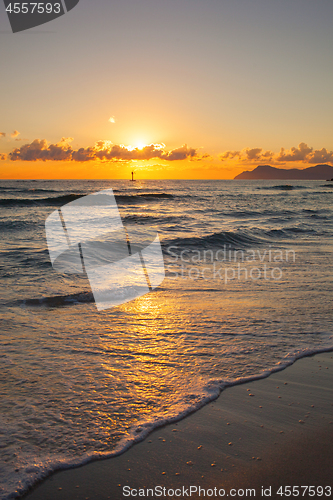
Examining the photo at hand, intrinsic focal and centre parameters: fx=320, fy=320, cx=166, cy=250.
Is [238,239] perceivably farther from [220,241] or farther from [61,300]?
[61,300]

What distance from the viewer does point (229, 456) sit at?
2.16 metres

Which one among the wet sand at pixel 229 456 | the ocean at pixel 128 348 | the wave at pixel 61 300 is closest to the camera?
the wet sand at pixel 229 456

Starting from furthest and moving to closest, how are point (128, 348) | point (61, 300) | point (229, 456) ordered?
point (61, 300), point (128, 348), point (229, 456)

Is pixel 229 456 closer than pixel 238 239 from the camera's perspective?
Yes

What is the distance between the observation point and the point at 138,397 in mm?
2730

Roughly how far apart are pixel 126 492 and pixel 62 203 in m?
31.3

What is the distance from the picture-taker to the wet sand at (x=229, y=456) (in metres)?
1.93

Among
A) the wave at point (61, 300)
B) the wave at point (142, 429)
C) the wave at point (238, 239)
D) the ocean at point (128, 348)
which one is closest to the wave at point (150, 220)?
the wave at point (238, 239)

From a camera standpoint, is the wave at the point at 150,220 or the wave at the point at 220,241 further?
the wave at the point at 150,220

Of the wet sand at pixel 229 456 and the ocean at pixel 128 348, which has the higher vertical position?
the ocean at pixel 128 348

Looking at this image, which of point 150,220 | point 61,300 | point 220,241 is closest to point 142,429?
point 61,300

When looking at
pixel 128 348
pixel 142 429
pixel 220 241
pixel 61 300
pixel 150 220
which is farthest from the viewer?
pixel 150 220

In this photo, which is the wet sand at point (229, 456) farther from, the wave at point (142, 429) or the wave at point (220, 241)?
the wave at point (220, 241)

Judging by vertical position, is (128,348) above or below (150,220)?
below
